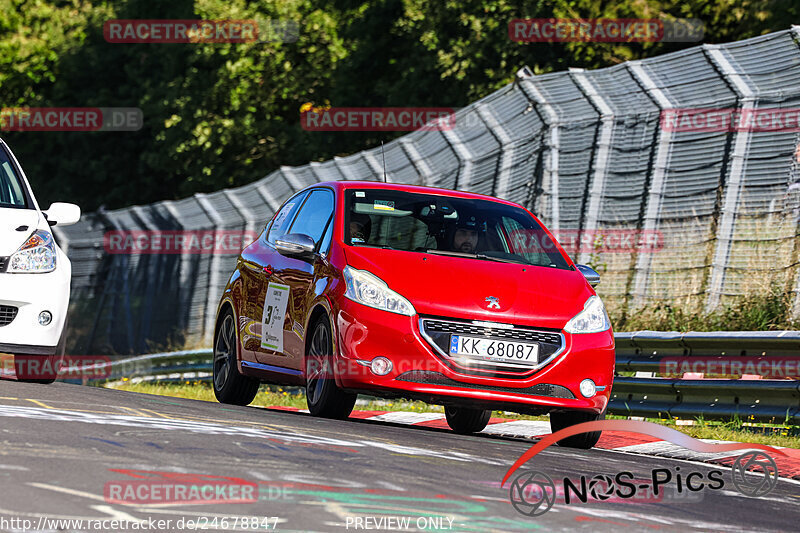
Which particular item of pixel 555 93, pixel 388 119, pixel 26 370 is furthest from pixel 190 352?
pixel 388 119

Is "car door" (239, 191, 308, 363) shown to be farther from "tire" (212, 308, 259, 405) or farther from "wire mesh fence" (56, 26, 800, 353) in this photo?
"wire mesh fence" (56, 26, 800, 353)

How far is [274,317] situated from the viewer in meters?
10.1

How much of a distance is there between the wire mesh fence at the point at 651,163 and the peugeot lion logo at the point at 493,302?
516 centimetres

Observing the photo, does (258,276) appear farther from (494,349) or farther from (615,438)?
(615,438)

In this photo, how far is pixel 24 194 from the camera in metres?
11.0

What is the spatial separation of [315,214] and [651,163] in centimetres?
589

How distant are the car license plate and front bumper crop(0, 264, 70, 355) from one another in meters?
3.45

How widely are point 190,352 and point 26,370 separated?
763 cm

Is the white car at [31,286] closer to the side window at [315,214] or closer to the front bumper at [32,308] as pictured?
the front bumper at [32,308]

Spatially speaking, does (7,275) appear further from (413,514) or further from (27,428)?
(413,514)

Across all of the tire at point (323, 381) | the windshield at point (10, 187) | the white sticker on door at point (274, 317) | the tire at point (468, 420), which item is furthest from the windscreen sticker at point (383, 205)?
the windshield at point (10, 187)

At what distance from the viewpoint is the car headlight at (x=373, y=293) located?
28.2ft

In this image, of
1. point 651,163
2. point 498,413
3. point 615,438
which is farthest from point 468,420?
A: point 651,163

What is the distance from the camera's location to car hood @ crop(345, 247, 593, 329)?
8625 millimetres
